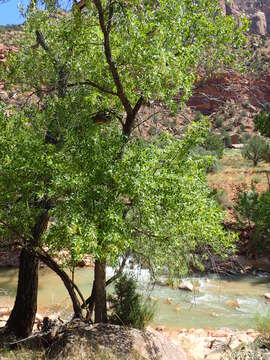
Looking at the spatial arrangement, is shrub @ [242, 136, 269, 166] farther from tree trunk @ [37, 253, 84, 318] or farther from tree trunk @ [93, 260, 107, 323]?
tree trunk @ [37, 253, 84, 318]

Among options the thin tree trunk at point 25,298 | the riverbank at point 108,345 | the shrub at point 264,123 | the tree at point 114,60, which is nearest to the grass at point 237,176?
the shrub at point 264,123

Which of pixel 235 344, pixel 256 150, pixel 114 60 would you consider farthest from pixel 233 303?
pixel 256 150

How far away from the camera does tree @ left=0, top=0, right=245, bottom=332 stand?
5.30 m

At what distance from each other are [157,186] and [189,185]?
0.66m

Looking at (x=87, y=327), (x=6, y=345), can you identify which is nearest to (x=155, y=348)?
(x=87, y=327)

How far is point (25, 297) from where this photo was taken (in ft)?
23.4

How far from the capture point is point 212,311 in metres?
11.2

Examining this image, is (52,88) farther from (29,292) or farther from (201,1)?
(29,292)

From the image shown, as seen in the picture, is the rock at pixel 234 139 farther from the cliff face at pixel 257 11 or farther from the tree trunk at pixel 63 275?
the cliff face at pixel 257 11

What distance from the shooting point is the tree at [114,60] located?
5.30 meters

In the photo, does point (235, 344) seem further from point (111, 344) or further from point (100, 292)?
point (111, 344)

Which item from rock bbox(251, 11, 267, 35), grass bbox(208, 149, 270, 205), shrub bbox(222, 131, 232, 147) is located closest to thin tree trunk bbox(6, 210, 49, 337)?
grass bbox(208, 149, 270, 205)

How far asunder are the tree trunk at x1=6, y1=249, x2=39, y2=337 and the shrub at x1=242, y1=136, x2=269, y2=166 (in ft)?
83.7

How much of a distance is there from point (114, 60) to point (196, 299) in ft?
27.4
